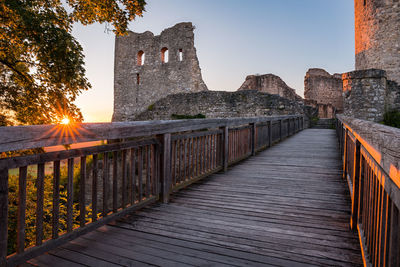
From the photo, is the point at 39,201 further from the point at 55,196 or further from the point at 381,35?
the point at 381,35

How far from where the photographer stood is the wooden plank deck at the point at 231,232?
6.34ft

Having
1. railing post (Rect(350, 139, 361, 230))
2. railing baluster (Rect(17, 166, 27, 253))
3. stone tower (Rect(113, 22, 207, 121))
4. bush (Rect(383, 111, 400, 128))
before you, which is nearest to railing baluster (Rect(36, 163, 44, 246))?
railing baluster (Rect(17, 166, 27, 253))

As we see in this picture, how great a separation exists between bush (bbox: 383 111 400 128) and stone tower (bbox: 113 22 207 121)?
518 inches

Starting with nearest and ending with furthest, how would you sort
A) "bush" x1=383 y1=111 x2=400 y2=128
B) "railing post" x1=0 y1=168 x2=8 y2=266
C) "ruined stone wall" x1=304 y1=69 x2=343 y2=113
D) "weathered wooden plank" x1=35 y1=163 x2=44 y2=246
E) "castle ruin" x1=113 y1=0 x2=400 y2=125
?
1. "railing post" x1=0 y1=168 x2=8 y2=266
2. "weathered wooden plank" x1=35 y1=163 x2=44 y2=246
3. "bush" x1=383 y1=111 x2=400 y2=128
4. "castle ruin" x1=113 y1=0 x2=400 y2=125
5. "ruined stone wall" x1=304 y1=69 x2=343 y2=113

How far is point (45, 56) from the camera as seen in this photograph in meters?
6.09

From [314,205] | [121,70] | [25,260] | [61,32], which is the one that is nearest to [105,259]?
[25,260]

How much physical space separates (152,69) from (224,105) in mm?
9980

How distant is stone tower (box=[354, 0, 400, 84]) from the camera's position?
16766 mm

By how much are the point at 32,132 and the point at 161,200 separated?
1.95 meters

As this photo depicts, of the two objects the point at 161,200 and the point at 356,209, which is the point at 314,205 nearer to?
the point at 356,209

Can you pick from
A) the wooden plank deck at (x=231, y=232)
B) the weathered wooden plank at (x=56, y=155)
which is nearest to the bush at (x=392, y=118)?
the wooden plank deck at (x=231, y=232)

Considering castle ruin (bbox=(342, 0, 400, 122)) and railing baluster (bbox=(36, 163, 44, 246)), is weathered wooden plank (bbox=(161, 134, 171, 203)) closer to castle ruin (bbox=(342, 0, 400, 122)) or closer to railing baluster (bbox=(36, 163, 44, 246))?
railing baluster (bbox=(36, 163, 44, 246))

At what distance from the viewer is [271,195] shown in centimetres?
358

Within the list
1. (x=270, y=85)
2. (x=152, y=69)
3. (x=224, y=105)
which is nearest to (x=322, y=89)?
(x=270, y=85)
